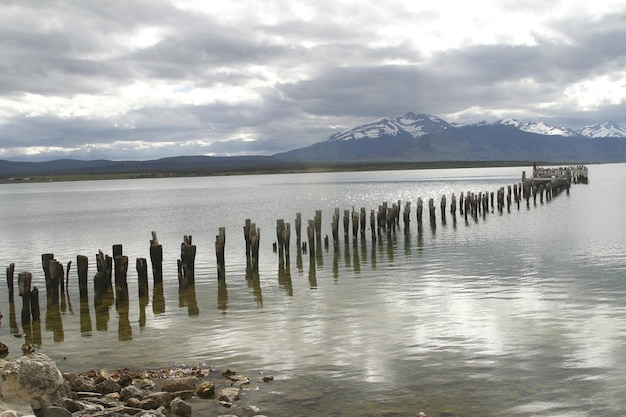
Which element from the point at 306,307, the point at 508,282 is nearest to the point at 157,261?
the point at 306,307

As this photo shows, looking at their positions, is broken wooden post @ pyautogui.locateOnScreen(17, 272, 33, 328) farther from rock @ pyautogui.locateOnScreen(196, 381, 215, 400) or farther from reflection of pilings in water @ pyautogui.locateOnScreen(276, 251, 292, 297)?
rock @ pyautogui.locateOnScreen(196, 381, 215, 400)

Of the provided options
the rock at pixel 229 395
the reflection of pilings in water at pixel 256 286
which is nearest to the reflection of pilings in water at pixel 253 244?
the reflection of pilings in water at pixel 256 286

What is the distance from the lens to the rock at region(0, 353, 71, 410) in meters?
9.41

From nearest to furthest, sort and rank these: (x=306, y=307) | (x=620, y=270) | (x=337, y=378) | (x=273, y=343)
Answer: (x=337, y=378), (x=273, y=343), (x=306, y=307), (x=620, y=270)

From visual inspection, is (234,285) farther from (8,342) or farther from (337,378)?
(337,378)

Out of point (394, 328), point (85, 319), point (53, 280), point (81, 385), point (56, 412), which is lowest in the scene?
point (85, 319)

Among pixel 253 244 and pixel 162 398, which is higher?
pixel 253 244

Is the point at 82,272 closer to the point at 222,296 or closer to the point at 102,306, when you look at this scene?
the point at 102,306

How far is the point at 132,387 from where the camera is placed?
10789 mm

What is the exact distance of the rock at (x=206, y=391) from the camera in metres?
11.0

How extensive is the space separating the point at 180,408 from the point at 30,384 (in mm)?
2376

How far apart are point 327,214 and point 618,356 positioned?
4383 cm

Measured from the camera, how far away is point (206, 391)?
36.1 feet

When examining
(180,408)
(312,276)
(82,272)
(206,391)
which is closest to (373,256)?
(312,276)
